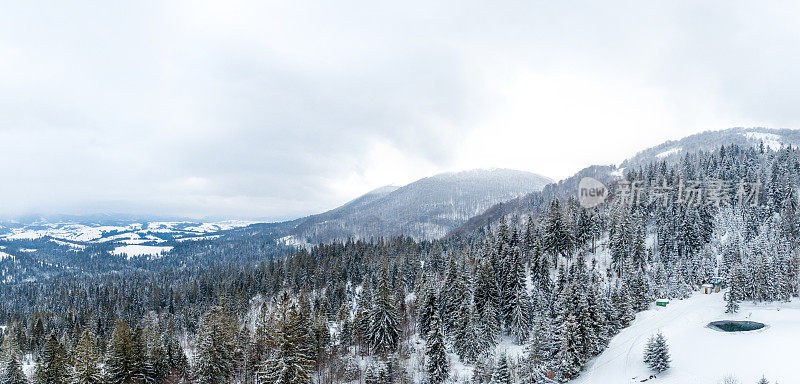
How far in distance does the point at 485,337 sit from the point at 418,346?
642 inches

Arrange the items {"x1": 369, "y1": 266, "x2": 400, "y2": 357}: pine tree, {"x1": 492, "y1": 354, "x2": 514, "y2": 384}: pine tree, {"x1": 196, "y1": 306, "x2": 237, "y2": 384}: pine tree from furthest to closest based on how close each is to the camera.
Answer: {"x1": 369, "y1": 266, "x2": 400, "y2": 357}: pine tree < {"x1": 196, "y1": 306, "x2": 237, "y2": 384}: pine tree < {"x1": 492, "y1": 354, "x2": 514, "y2": 384}: pine tree

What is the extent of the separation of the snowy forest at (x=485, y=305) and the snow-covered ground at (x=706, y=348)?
2.28 metres

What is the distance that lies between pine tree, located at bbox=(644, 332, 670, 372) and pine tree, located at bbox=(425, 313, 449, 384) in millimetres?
26700

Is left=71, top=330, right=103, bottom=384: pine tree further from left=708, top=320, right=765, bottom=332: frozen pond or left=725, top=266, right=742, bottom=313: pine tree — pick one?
left=725, top=266, right=742, bottom=313: pine tree

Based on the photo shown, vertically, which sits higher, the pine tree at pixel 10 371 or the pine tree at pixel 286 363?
the pine tree at pixel 286 363

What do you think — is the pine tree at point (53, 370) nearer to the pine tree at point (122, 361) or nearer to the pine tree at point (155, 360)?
the pine tree at point (122, 361)

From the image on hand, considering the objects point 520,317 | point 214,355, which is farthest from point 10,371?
point 520,317

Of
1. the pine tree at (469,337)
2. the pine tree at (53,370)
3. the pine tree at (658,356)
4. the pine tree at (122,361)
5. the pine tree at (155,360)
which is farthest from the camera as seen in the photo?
the pine tree at (469,337)

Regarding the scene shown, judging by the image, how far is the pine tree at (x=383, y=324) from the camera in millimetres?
62500

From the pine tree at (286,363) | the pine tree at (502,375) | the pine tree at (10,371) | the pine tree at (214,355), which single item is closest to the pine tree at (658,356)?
the pine tree at (502,375)

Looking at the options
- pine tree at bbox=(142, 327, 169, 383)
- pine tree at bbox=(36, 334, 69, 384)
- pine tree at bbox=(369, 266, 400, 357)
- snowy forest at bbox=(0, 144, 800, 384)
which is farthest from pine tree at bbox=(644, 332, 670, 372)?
pine tree at bbox=(36, 334, 69, 384)

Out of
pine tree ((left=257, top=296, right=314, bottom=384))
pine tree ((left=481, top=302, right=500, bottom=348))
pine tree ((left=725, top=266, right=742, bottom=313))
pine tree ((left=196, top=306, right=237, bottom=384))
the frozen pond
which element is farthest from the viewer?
pine tree ((left=481, top=302, right=500, bottom=348))

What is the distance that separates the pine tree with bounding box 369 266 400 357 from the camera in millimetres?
62500

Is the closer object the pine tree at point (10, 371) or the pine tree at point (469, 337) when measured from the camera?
the pine tree at point (10, 371)
